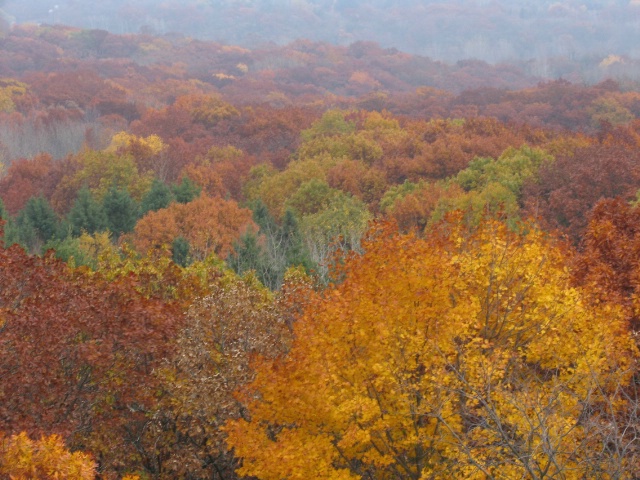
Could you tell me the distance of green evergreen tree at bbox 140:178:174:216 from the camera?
5550 cm

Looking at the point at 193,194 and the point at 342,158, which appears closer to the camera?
the point at 193,194

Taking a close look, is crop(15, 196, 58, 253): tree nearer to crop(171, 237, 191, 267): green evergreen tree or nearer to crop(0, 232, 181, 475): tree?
crop(171, 237, 191, 267): green evergreen tree

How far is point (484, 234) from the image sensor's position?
2050cm

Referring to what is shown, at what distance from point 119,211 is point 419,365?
42.8m

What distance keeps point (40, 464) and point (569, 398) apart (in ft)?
35.1

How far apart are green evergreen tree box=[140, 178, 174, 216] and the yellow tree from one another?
38.5 meters

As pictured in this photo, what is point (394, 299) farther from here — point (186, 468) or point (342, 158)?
point (342, 158)

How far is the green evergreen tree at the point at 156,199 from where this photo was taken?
55500 mm

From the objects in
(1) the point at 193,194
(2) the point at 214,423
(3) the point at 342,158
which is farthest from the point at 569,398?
(3) the point at 342,158

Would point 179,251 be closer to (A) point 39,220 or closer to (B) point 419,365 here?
(A) point 39,220

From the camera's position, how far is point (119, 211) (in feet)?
181

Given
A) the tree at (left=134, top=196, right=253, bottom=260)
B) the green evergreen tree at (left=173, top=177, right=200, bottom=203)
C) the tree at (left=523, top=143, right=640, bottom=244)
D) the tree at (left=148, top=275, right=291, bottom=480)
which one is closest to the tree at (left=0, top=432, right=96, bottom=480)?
the tree at (left=148, top=275, right=291, bottom=480)

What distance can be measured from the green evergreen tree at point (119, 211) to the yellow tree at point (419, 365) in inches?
1526

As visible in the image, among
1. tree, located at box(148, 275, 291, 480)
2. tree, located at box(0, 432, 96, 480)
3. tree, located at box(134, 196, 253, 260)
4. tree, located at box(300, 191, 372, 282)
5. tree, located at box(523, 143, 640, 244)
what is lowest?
tree, located at box(300, 191, 372, 282)
